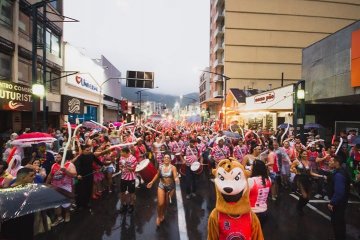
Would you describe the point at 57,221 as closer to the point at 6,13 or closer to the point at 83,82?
the point at 6,13

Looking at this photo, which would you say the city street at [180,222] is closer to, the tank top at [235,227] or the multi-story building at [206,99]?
the tank top at [235,227]

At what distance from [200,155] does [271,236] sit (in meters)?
5.66

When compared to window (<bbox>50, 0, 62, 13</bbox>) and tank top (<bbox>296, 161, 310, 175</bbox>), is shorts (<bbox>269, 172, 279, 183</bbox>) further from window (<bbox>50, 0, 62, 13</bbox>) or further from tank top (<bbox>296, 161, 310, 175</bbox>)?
window (<bbox>50, 0, 62, 13</bbox>)

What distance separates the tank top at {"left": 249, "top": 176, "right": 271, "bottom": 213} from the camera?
519cm

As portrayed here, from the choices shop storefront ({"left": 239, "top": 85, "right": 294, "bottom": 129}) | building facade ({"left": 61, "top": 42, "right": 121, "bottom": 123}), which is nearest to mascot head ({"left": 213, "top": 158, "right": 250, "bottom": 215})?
building facade ({"left": 61, "top": 42, "right": 121, "bottom": 123})

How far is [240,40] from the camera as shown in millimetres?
49875

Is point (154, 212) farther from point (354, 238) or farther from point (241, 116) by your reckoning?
point (241, 116)

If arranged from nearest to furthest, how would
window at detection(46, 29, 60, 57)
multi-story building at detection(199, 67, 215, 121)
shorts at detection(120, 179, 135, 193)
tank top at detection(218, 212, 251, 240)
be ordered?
tank top at detection(218, 212, 251, 240) < shorts at detection(120, 179, 135, 193) < window at detection(46, 29, 60, 57) < multi-story building at detection(199, 67, 215, 121)

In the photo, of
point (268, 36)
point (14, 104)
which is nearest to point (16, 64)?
point (14, 104)

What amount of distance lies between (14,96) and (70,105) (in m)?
11.4

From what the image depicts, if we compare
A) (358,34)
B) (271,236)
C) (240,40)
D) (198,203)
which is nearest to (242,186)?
(271,236)

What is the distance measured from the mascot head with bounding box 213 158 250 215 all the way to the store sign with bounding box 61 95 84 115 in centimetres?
2466

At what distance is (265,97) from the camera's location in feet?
94.8

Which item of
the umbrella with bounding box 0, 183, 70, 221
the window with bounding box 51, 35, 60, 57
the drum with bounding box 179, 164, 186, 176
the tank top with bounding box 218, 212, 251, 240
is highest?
the window with bounding box 51, 35, 60, 57
